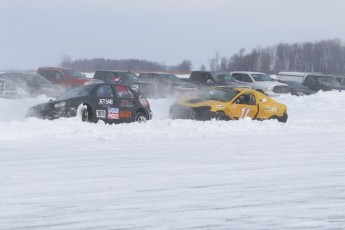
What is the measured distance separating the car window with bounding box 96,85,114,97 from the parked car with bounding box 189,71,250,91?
15572 mm

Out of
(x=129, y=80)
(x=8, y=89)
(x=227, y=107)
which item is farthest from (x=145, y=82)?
(x=227, y=107)

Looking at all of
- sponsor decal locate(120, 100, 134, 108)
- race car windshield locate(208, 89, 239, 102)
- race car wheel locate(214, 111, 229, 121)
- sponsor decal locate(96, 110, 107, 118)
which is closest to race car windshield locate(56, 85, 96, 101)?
sponsor decal locate(96, 110, 107, 118)

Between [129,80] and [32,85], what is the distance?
5968 millimetres

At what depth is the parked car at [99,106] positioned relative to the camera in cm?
1569

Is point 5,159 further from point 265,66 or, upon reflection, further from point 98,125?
point 265,66

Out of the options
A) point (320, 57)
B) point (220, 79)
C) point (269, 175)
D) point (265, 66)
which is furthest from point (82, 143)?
point (320, 57)

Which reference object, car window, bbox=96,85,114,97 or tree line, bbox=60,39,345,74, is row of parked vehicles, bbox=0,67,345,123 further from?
tree line, bbox=60,39,345,74

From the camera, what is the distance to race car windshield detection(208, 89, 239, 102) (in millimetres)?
18547

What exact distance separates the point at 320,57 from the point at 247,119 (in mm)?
92938

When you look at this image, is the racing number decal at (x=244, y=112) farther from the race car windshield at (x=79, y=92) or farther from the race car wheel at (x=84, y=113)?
the race car wheel at (x=84, y=113)

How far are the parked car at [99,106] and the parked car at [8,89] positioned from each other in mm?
7545

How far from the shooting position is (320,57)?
10688cm

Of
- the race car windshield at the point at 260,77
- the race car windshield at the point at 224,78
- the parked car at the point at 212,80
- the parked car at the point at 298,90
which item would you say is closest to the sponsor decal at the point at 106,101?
the parked car at the point at 212,80

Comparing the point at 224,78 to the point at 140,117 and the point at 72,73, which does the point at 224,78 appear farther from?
the point at 140,117
